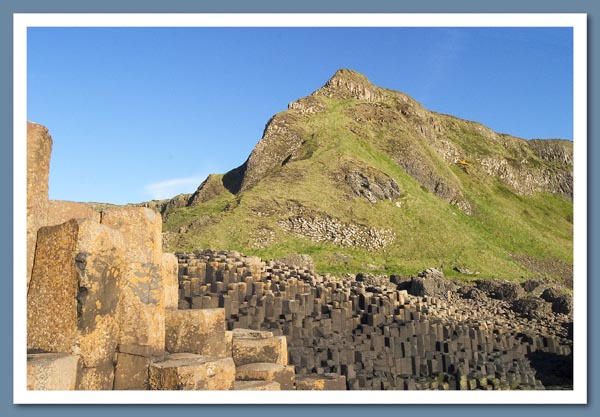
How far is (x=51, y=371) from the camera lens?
571 centimetres

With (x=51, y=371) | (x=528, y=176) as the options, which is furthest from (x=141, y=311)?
(x=528, y=176)

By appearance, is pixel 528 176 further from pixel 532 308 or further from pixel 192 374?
pixel 192 374

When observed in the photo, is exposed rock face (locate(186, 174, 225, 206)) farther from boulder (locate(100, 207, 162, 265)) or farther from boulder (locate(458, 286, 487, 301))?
boulder (locate(100, 207, 162, 265))

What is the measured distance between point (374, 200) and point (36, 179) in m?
41.7

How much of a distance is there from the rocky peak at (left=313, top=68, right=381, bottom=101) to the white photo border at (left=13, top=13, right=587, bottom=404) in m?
60.2

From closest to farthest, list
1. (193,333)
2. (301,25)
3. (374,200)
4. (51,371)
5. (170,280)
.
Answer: (51,371)
(193,333)
(170,280)
(301,25)
(374,200)

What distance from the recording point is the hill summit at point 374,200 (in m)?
39.0

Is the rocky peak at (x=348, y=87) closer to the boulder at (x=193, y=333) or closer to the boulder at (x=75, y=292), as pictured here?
the boulder at (x=193, y=333)

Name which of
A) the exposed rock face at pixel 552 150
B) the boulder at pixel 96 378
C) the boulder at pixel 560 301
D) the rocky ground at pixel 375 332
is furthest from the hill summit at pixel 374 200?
the boulder at pixel 96 378

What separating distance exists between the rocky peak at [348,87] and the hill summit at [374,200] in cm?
15

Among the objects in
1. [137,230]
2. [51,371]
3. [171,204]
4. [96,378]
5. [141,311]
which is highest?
[171,204]

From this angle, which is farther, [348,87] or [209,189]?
[348,87]

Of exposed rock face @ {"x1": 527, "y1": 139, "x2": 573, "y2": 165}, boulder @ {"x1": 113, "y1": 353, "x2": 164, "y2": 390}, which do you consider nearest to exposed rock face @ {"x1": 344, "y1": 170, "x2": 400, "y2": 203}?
boulder @ {"x1": 113, "y1": 353, "x2": 164, "y2": 390}

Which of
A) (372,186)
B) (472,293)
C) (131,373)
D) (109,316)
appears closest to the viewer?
(109,316)
